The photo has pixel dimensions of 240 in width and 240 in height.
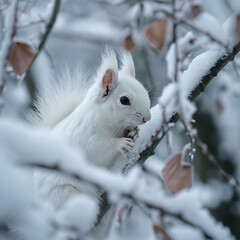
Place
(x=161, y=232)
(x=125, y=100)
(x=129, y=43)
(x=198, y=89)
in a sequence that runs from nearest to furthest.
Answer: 1. (x=161, y=232)
2. (x=129, y=43)
3. (x=198, y=89)
4. (x=125, y=100)

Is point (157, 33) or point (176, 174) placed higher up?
point (157, 33)

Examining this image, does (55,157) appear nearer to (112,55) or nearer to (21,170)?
(21,170)

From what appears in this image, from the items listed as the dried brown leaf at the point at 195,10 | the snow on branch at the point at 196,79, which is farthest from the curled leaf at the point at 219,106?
the snow on branch at the point at 196,79

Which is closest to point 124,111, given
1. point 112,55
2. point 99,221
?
point 112,55

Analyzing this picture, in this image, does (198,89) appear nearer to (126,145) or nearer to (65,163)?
(126,145)

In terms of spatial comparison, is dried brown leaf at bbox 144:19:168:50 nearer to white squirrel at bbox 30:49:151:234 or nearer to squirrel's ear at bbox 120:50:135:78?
white squirrel at bbox 30:49:151:234

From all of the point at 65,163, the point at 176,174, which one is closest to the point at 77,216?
the point at 65,163
